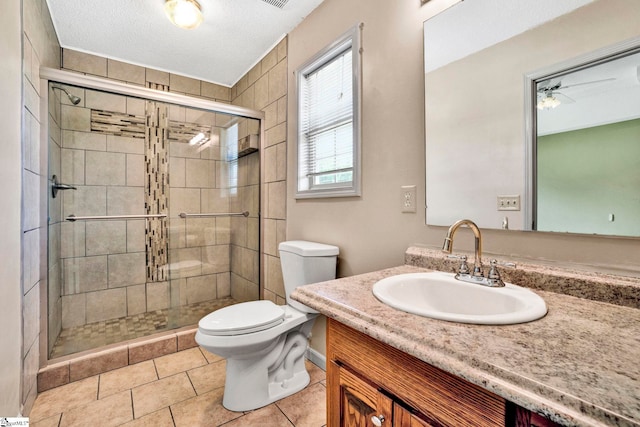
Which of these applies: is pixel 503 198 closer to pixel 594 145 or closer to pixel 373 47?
pixel 594 145

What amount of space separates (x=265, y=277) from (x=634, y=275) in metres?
2.20

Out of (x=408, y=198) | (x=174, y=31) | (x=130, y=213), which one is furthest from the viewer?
(x=130, y=213)

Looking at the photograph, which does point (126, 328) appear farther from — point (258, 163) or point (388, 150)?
point (388, 150)

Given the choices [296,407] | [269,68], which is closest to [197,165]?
[269,68]

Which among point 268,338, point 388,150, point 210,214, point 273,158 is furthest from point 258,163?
point 268,338

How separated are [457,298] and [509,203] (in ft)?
1.28

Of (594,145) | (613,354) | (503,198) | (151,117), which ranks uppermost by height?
(151,117)

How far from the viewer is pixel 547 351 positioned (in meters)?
0.53

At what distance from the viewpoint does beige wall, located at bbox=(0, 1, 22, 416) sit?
3.58ft

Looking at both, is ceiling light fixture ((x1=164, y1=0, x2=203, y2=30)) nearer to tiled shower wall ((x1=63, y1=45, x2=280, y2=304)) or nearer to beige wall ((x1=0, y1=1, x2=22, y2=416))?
tiled shower wall ((x1=63, y1=45, x2=280, y2=304))

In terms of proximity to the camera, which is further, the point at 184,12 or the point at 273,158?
the point at 273,158

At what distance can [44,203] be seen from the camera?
1.72 meters

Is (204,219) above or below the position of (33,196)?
below

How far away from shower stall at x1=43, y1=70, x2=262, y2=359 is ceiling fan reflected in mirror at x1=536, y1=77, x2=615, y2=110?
2.03 metres
